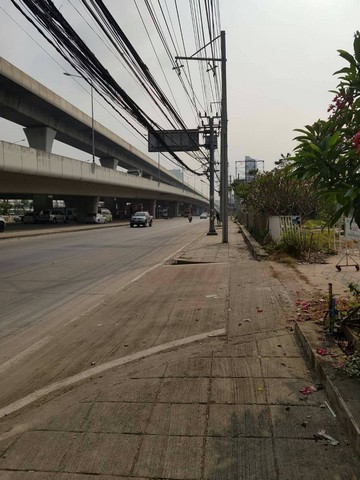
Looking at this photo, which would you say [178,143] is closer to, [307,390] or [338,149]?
[338,149]

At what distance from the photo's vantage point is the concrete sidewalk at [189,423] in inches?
105

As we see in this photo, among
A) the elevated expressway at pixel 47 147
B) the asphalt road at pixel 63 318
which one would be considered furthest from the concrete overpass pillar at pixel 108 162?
the asphalt road at pixel 63 318

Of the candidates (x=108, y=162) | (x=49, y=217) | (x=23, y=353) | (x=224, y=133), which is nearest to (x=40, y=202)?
(x=49, y=217)

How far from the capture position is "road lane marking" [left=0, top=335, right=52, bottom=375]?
488 centimetres

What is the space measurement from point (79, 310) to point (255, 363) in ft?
13.2

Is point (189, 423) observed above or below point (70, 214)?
below

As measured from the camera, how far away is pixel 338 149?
361cm

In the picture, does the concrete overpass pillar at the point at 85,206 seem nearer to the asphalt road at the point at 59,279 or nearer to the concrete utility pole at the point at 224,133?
the concrete utility pole at the point at 224,133

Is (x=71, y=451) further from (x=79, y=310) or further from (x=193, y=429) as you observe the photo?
(x=79, y=310)

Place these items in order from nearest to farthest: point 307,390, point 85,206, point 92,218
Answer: point 307,390 < point 92,218 < point 85,206

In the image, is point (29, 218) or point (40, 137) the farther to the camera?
point (29, 218)

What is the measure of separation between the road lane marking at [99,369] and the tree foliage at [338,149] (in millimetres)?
2578

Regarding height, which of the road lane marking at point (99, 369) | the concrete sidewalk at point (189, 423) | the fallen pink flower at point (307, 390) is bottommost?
the road lane marking at point (99, 369)

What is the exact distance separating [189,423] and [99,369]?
5.39 feet
